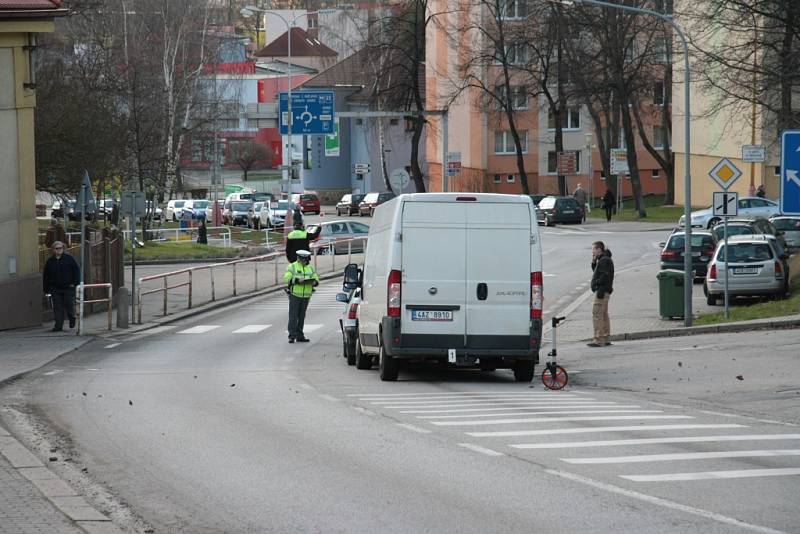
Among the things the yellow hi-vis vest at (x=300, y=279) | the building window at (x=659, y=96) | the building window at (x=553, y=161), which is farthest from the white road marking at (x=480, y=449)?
the building window at (x=553, y=161)

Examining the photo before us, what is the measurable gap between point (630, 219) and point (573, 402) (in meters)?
A: 54.8

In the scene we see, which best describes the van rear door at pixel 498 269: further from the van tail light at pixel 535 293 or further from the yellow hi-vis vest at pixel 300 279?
the yellow hi-vis vest at pixel 300 279

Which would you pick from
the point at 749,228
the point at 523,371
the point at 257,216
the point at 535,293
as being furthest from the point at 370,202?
the point at 535,293

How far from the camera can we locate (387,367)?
19.4m

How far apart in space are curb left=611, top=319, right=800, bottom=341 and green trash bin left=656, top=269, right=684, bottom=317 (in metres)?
2.12

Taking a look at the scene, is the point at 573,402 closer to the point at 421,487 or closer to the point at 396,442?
the point at 396,442

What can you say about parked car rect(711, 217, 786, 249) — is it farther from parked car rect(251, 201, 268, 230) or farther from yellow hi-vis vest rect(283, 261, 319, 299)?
parked car rect(251, 201, 268, 230)

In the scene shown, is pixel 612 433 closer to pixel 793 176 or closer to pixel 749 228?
pixel 793 176

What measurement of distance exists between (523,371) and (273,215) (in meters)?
59.2

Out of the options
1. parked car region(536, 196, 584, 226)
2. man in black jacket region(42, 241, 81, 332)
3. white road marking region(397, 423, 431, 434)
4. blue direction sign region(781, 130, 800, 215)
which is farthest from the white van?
parked car region(536, 196, 584, 226)

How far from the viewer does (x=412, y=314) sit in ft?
61.5

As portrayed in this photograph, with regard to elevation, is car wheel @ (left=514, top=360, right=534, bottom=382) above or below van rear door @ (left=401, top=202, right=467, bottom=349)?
below

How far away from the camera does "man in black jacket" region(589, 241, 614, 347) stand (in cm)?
2517

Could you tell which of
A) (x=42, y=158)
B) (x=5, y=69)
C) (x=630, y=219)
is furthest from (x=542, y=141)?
(x=5, y=69)
